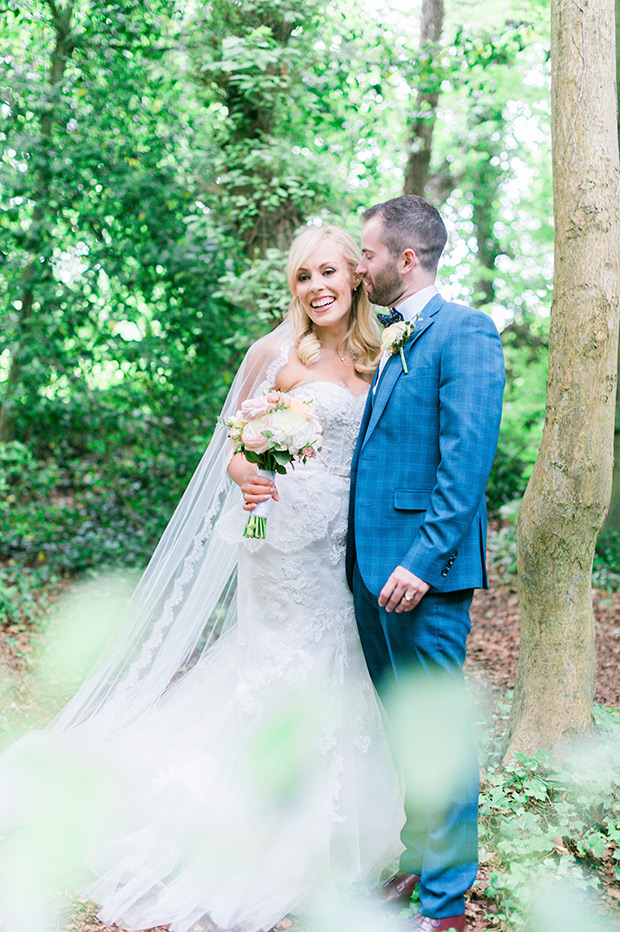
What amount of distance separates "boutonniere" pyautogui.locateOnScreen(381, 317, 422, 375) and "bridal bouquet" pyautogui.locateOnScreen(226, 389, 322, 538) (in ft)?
1.21

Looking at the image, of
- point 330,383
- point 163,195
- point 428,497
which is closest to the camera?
point 428,497

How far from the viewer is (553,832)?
3.26 meters

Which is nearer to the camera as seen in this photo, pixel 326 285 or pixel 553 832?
pixel 553 832

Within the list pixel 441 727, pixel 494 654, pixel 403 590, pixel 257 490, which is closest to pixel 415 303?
pixel 257 490

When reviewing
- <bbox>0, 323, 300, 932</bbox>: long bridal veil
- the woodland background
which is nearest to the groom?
<bbox>0, 323, 300, 932</bbox>: long bridal veil

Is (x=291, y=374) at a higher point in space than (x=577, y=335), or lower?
lower

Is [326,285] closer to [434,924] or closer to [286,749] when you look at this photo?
[286,749]

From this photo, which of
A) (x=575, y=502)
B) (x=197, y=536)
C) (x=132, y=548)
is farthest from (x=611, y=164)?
(x=132, y=548)

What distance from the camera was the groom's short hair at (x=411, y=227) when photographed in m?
2.89

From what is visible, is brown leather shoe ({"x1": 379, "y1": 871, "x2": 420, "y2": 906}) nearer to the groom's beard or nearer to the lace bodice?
the lace bodice

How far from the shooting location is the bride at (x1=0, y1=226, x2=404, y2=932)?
3.04 meters

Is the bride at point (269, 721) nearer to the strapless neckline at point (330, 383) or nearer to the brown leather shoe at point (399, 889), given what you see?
the strapless neckline at point (330, 383)

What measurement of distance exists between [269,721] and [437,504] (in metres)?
1.27

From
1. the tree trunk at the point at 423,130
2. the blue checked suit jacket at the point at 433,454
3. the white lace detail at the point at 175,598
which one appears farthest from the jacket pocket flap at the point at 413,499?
the tree trunk at the point at 423,130
